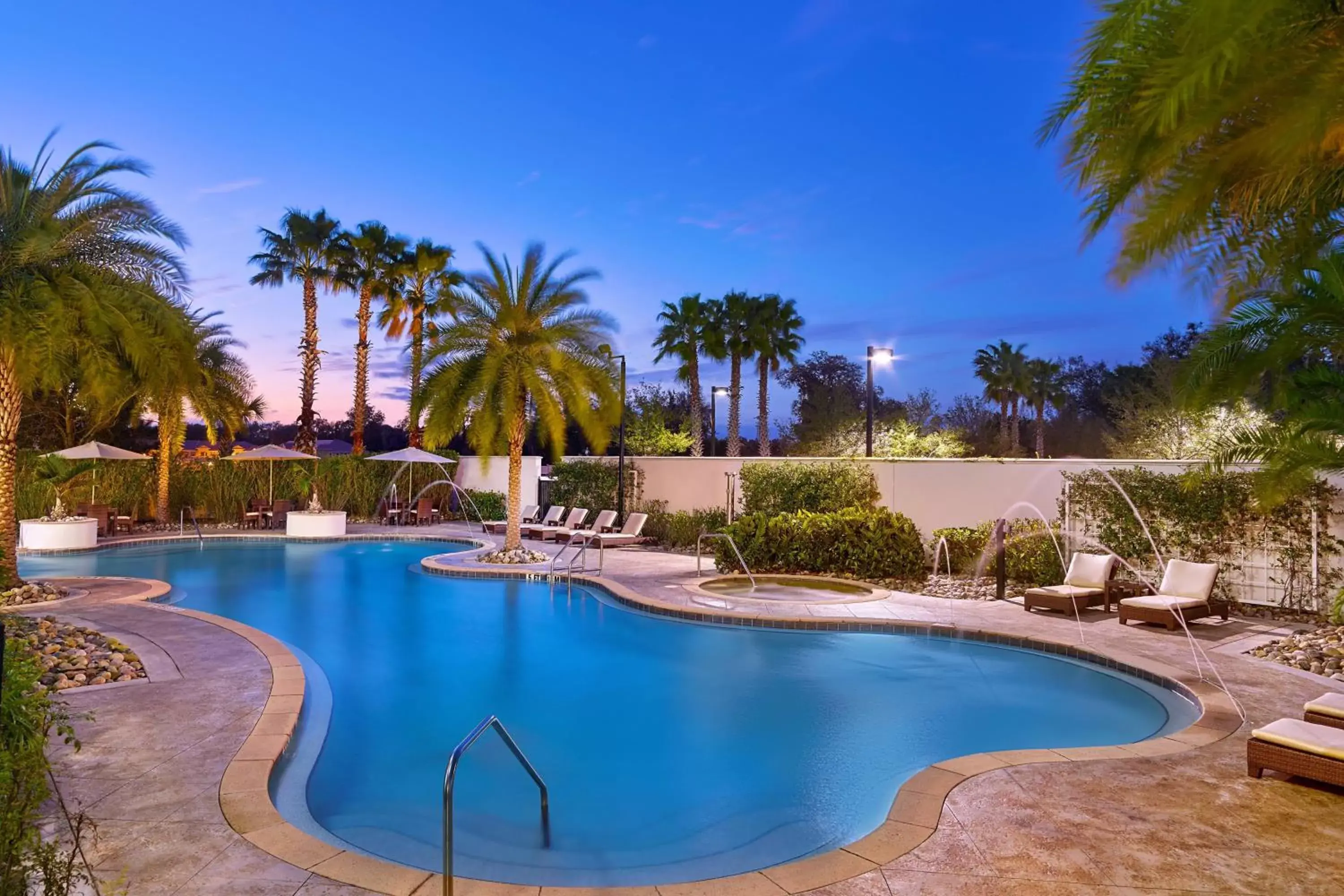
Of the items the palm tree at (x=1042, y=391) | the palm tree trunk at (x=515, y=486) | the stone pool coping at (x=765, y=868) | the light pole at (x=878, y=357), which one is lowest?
the stone pool coping at (x=765, y=868)

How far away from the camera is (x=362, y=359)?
29234mm

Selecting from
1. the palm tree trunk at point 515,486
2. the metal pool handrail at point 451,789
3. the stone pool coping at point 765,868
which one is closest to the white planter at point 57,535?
the palm tree trunk at point 515,486

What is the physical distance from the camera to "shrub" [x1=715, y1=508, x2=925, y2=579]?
13.9 m

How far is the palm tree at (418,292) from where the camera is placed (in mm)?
29031

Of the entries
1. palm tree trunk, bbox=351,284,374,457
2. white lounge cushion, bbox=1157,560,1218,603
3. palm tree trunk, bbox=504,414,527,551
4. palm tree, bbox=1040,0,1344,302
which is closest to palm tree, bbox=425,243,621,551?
palm tree trunk, bbox=504,414,527,551

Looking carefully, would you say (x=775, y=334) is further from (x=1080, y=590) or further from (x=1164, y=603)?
(x=1164, y=603)

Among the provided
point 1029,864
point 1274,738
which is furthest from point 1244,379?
point 1029,864

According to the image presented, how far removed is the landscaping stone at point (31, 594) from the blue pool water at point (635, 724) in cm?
171

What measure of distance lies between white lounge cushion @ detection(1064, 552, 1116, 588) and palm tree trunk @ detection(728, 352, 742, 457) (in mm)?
23480

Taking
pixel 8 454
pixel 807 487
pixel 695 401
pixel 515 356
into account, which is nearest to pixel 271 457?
pixel 515 356

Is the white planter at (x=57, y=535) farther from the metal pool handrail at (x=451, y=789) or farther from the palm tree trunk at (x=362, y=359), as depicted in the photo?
the metal pool handrail at (x=451, y=789)

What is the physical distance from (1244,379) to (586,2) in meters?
13.8

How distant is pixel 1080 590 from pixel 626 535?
9.90 m

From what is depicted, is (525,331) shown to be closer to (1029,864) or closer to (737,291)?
(1029,864)
